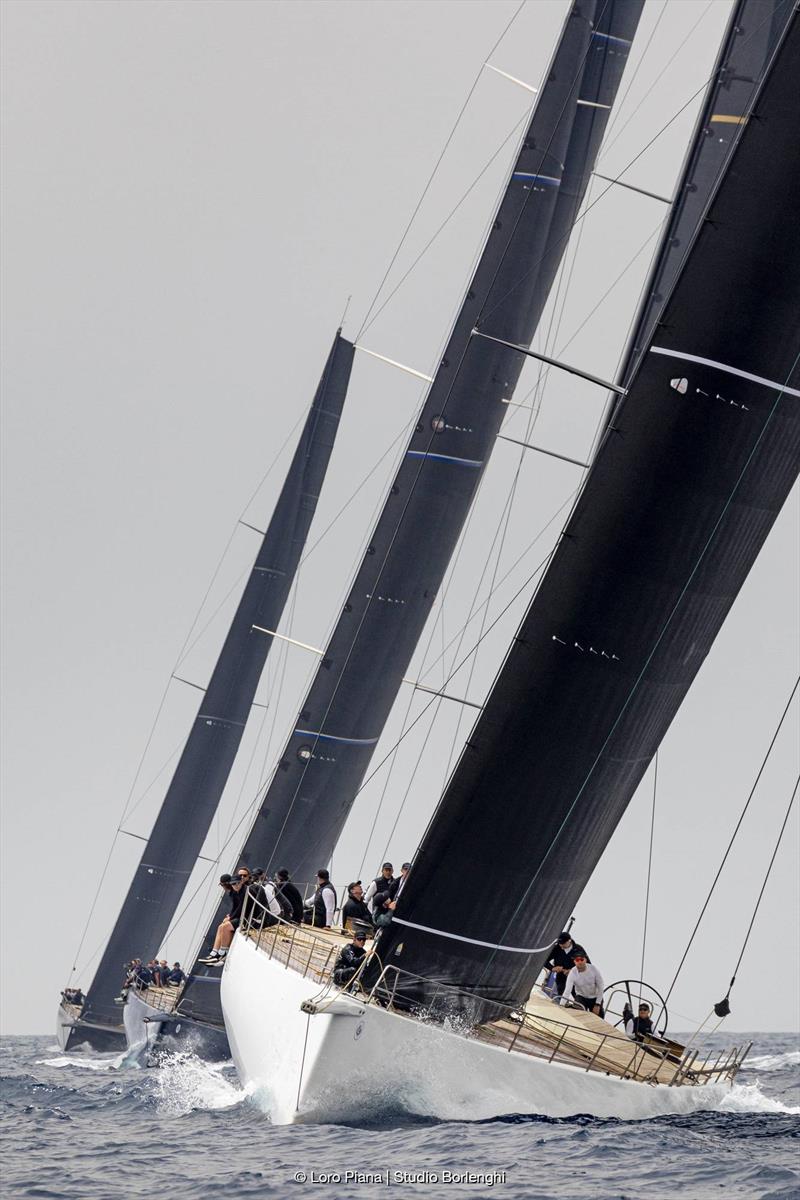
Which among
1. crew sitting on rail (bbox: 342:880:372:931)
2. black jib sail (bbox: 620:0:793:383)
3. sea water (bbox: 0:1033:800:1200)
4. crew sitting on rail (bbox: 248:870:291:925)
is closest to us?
sea water (bbox: 0:1033:800:1200)

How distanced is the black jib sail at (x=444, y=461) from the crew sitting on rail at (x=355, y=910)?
5.74 m

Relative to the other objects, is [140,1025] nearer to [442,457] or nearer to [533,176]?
[442,457]

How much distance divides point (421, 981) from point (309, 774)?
358 inches

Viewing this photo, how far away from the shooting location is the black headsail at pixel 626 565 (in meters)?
12.0

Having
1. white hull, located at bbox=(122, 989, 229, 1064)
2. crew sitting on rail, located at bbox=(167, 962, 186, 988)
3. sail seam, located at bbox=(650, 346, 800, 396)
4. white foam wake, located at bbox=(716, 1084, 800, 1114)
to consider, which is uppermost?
sail seam, located at bbox=(650, 346, 800, 396)

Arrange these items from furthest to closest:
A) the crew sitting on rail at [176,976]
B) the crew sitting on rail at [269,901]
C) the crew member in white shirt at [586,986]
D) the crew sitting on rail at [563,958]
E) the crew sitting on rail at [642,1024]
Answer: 1. the crew sitting on rail at [176,976]
2. the crew sitting on rail at [269,901]
3. the crew sitting on rail at [563,958]
4. the crew member in white shirt at [586,986]
5. the crew sitting on rail at [642,1024]

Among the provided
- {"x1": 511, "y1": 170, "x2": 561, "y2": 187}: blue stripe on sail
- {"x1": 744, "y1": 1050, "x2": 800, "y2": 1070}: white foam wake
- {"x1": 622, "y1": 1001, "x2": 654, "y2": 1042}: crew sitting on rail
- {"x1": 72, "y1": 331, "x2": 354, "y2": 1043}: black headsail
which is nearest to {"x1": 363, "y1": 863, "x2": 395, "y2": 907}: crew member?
{"x1": 622, "y1": 1001, "x2": 654, "y2": 1042}: crew sitting on rail

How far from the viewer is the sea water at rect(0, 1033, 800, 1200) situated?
9.66 meters

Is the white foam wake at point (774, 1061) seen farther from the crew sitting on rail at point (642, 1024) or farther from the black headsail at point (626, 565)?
the black headsail at point (626, 565)

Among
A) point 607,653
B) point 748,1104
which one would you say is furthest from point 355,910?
point 607,653

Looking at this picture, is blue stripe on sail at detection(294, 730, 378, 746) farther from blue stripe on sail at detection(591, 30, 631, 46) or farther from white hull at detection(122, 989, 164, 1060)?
blue stripe on sail at detection(591, 30, 631, 46)

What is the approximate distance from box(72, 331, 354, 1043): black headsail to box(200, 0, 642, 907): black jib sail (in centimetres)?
569

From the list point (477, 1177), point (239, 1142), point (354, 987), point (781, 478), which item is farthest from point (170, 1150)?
point (781, 478)

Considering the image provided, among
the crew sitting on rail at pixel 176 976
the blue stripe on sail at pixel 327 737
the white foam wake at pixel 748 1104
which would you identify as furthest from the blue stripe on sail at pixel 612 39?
the crew sitting on rail at pixel 176 976
